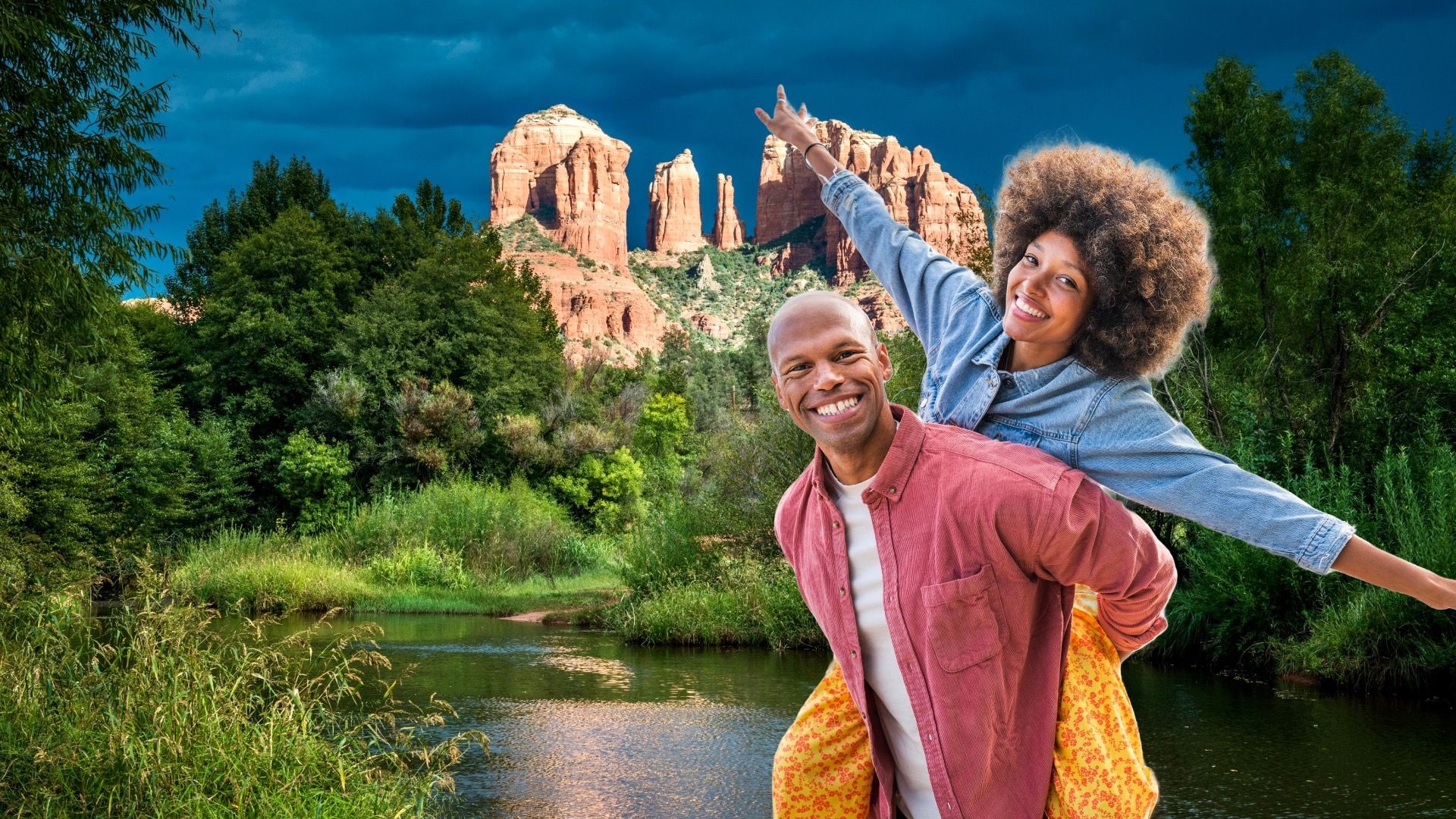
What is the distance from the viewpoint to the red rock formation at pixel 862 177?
A: 94.8m

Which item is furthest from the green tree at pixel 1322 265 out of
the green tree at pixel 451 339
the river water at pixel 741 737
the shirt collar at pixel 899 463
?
the green tree at pixel 451 339

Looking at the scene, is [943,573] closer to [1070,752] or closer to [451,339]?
[1070,752]

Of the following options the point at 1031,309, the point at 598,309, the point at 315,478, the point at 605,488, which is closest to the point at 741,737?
the point at 1031,309

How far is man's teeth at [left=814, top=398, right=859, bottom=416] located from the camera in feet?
7.39

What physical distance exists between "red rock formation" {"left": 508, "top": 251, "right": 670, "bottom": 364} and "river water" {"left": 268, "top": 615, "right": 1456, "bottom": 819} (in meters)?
74.1

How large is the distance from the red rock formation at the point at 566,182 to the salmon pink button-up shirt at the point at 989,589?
98983 millimetres

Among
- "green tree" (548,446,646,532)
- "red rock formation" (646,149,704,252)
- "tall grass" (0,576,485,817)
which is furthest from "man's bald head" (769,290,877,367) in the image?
"red rock formation" (646,149,704,252)

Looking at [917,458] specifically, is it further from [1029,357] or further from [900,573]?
[1029,357]

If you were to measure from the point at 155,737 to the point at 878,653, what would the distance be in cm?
381

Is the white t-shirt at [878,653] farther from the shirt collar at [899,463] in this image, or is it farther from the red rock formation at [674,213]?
the red rock formation at [674,213]

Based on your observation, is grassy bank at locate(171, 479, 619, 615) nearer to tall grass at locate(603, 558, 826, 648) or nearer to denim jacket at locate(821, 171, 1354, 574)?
tall grass at locate(603, 558, 826, 648)

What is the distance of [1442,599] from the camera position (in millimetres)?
2125

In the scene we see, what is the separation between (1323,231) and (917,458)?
45.9 ft

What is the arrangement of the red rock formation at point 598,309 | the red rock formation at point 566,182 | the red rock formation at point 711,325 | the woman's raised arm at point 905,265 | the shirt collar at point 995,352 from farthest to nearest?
the red rock formation at point 566,182 < the red rock formation at point 711,325 < the red rock formation at point 598,309 < the woman's raised arm at point 905,265 < the shirt collar at point 995,352
